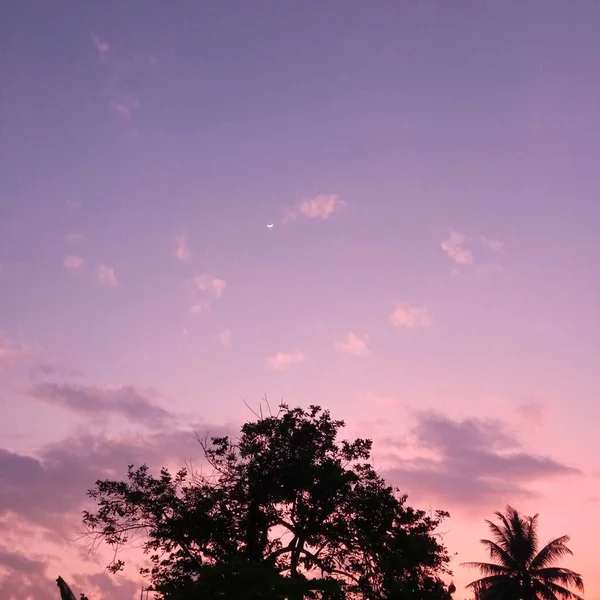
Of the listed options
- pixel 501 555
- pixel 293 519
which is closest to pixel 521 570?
pixel 501 555

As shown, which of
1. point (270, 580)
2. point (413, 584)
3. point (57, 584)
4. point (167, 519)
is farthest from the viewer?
point (167, 519)

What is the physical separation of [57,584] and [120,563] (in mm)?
13743

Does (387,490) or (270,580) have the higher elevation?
(387,490)

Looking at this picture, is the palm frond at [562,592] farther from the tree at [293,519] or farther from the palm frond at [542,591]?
the tree at [293,519]

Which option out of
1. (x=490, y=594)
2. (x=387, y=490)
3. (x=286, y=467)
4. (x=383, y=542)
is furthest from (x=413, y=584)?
(x=490, y=594)

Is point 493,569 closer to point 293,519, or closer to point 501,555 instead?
point 501,555

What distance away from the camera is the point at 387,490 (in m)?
25.1

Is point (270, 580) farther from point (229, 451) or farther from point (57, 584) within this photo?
point (229, 451)

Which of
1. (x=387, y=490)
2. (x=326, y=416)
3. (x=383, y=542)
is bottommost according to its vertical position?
(x=383, y=542)

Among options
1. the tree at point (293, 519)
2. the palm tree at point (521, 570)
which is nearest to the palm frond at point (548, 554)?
the palm tree at point (521, 570)

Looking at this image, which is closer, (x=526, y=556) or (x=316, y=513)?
(x=316, y=513)

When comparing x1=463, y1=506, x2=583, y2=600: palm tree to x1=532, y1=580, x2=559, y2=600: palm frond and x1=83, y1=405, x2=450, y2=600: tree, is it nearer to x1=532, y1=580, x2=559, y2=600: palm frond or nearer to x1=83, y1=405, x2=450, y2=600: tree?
x1=532, y1=580, x2=559, y2=600: palm frond

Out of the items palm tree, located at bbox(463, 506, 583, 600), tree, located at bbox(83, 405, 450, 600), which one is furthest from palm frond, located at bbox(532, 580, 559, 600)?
tree, located at bbox(83, 405, 450, 600)

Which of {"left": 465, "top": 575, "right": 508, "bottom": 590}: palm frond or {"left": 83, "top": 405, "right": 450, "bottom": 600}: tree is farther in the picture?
{"left": 465, "top": 575, "right": 508, "bottom": 590}: palm frond
